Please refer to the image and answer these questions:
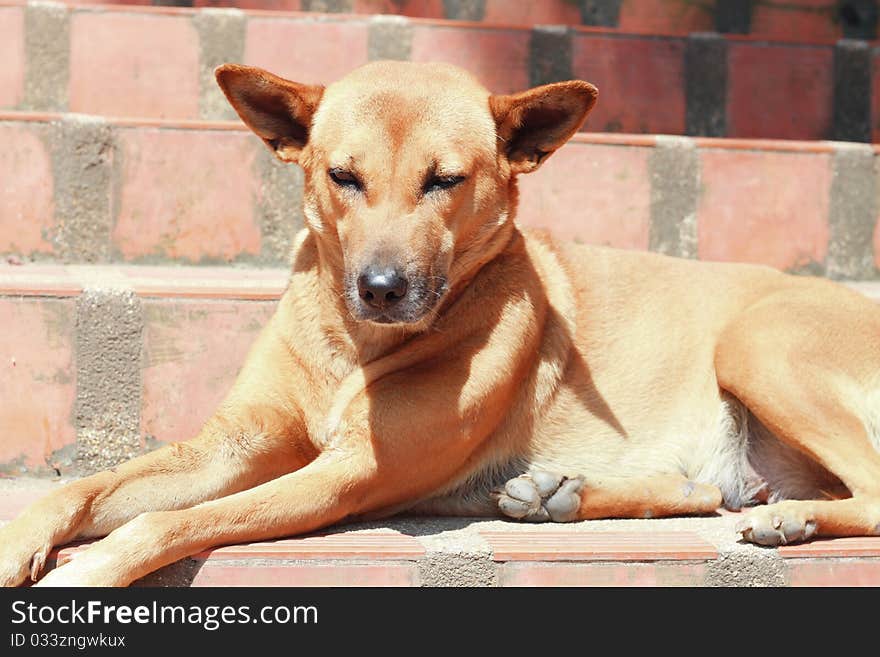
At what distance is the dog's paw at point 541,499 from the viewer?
314 centimetres

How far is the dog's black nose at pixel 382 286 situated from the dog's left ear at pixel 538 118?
2.01 feet

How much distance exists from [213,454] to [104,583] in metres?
0.61

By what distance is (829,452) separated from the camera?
3.26 metres

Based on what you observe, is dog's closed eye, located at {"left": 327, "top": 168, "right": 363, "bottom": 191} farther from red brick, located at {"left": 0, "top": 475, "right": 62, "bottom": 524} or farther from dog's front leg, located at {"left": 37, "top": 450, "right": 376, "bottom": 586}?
red brick, located at {"left": 0, "top": 475, "right": 62, "bottom": 524}

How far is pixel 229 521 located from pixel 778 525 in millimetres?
1340

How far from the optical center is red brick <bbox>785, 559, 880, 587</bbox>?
2.90m

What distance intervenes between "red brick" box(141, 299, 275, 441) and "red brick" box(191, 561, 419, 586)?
107 cm

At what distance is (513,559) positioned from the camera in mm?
2777

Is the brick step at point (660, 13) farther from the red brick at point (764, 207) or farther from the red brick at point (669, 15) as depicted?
the red brick at point (764, 207)

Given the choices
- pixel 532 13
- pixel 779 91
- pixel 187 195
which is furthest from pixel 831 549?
pixel 532 13

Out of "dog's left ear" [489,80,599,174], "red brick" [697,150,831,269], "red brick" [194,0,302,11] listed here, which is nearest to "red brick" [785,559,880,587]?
"dog's left ear" [489,80,599,174]

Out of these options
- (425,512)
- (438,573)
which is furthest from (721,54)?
(438,573)
